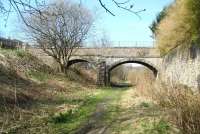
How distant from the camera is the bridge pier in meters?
43.9

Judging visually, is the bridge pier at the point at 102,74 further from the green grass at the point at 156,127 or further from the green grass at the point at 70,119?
the green grass at the point at 156,127

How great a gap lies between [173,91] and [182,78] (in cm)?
1153

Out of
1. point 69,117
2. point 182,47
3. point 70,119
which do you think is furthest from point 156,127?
point 182,47

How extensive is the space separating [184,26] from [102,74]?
20.8 m

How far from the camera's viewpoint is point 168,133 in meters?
10.4

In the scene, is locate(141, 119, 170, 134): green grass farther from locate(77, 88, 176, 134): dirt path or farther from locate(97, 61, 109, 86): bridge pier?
locate(97, 61, 109, 86): bridge pier

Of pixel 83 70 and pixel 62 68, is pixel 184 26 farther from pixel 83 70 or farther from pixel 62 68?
pixel 83 70

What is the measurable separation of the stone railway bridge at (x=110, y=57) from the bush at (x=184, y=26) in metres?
12.3

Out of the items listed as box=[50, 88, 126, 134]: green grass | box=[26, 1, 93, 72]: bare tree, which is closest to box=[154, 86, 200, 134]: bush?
box=[50, 88, 126, 134]: green grass

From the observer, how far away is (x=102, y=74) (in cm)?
4444

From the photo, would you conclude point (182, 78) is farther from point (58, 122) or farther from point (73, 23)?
point (73, 23)

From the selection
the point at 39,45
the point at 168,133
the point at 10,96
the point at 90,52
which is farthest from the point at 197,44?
the point at 90,52

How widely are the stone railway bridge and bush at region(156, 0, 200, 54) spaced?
12303 millimetres

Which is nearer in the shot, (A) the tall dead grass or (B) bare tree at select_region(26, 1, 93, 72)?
(A) the tall dead grass
